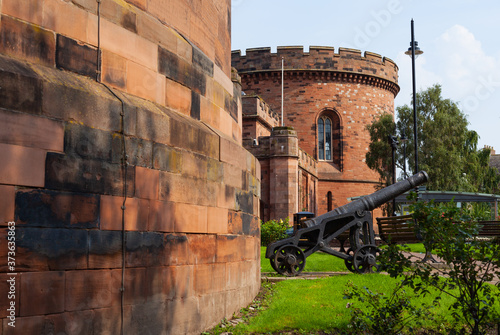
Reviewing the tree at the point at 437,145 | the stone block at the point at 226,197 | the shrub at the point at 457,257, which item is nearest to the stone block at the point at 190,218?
the stone block at the point at 226,197

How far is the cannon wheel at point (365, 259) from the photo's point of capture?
1064cm

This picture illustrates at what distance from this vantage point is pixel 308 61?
117 feet

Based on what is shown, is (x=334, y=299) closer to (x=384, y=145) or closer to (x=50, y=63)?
(x=50, y=63)

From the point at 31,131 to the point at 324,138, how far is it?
33307 mm

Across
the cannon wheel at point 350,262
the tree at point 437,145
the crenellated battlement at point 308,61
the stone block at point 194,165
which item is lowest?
the cannon wheel at point 350,262

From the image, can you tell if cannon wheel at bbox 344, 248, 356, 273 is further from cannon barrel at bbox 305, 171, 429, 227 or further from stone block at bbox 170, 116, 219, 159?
stone block at bbox 170, 116, 219, 159

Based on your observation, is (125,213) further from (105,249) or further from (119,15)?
(119,15)

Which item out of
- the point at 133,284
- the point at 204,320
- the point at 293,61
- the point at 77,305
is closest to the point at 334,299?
the point at 204,320

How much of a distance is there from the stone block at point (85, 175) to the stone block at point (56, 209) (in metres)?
0.06

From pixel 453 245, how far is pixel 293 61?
30856mm

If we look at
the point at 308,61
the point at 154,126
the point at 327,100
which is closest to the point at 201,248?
the point at 154,126

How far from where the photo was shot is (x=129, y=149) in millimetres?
5008

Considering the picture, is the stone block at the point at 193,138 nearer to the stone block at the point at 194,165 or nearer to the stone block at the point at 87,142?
the stone block at the point at 194,165

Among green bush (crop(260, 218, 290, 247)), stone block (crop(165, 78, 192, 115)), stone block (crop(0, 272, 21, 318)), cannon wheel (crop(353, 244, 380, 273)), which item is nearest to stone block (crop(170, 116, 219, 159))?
stone block (crop(165, 78, 192, 115))
